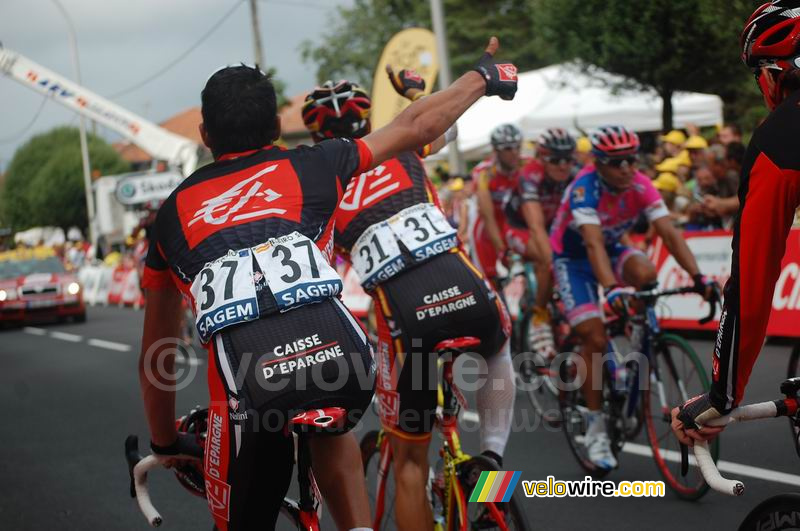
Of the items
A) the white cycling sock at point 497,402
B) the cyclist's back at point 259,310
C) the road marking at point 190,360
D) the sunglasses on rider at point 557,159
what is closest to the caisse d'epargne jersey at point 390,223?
the white cycling sock at point 497,402

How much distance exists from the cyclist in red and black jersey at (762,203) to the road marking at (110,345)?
14.7 m

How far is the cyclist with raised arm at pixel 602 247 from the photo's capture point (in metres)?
6.02

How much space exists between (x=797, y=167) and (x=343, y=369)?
1356 mm

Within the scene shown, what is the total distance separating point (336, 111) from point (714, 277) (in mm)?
6641

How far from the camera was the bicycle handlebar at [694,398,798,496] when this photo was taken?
248 centimetres

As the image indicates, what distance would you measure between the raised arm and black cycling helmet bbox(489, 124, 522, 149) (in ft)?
20.3

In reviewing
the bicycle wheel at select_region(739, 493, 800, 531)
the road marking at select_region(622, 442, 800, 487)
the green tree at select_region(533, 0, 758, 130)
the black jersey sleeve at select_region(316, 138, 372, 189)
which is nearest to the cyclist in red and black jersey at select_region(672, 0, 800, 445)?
the bicycle wheel at select_region(739, 493, 800, 531)

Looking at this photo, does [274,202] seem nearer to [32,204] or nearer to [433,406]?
[433,406]

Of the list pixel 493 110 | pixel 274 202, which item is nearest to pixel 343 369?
pixel 274 202

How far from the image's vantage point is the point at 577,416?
6.46 m

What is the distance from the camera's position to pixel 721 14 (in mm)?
12625

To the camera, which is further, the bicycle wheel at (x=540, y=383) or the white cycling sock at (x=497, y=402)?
the bicycle wheel at (x=540, y=383)

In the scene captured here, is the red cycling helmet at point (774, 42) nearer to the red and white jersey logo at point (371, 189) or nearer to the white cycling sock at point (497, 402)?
the red and white jersey logo at point (371, 189)

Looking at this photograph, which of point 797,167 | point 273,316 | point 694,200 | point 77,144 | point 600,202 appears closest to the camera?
point 797,167
